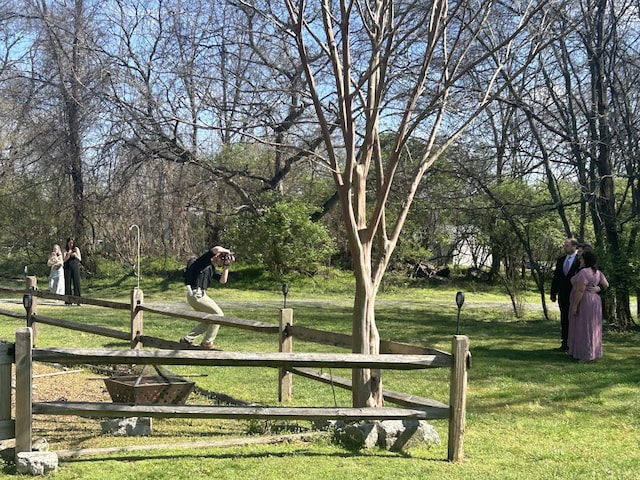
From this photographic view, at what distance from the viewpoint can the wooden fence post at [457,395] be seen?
5.88 meters

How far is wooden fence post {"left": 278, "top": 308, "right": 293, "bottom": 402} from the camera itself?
845cm

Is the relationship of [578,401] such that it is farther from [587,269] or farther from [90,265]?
[90,265]

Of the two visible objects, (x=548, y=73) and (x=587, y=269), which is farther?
(x=548, y=73)

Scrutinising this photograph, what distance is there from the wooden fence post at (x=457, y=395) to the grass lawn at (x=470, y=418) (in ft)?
0.42

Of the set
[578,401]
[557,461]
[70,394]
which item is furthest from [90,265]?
[557,461]

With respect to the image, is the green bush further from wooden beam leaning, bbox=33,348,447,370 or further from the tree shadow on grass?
wooden beam leaning, bbox=33,348,447,370

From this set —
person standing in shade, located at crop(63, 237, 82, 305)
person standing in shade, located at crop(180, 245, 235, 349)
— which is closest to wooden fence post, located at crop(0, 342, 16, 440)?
person standing in shade, located at crop(180, 245, 235, 349)

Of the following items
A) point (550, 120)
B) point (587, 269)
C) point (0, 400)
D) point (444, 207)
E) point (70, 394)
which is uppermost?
point (550, 120)

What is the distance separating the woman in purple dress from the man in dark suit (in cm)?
85

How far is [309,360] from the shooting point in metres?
5.73

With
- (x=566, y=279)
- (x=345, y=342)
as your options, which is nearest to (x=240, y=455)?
(x=345, y=342)

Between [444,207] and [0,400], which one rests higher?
[444,207]

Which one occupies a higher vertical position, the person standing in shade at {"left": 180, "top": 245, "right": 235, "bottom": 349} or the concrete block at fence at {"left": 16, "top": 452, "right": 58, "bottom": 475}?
the person standing in shade at {"left": 180, "top": 245, "right": 235, "bottom": 349}

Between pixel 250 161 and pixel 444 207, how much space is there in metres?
12.9
